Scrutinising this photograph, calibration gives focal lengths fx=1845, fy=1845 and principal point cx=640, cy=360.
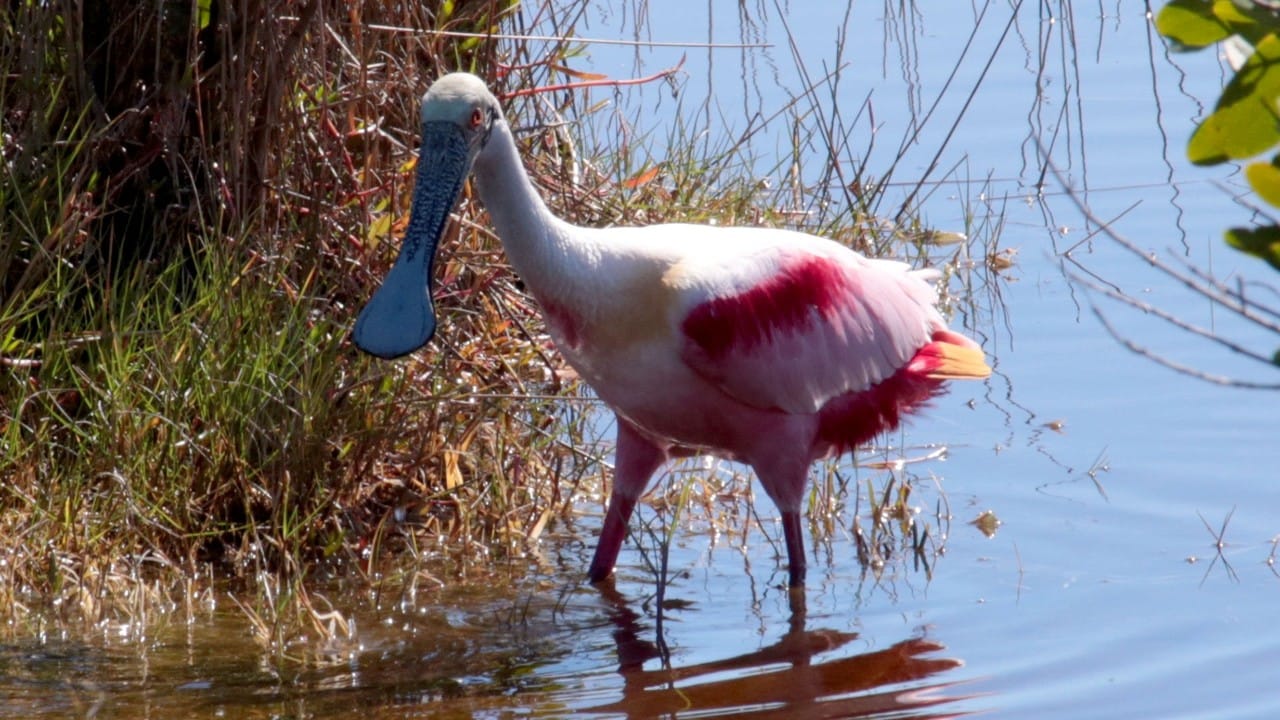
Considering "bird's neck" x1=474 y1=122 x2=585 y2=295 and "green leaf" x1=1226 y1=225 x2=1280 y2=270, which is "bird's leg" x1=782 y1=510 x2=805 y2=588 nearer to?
"bird's neck" x1=474 y1=122 x2=585 y2=295

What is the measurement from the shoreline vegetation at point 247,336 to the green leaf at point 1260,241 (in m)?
2.84

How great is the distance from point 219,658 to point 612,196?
256cm

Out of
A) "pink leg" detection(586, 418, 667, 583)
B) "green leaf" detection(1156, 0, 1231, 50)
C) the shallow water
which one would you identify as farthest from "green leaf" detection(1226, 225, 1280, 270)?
"pink leg" detection(586, 418, 667, 583)

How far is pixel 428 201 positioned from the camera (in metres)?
4.14

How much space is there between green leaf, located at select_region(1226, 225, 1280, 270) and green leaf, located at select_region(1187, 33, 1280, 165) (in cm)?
9

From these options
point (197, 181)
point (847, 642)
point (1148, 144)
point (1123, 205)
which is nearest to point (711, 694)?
point (847, 642)

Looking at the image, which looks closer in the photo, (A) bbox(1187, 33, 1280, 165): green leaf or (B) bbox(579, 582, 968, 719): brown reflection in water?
(A) bbox(1187, 33, 1280, 165): green leaf

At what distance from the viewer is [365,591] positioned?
4.45m

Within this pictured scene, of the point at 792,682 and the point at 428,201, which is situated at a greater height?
the point at 428,201

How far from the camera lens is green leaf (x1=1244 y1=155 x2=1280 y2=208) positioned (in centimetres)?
141

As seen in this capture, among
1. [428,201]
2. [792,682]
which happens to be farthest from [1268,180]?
[428,201]

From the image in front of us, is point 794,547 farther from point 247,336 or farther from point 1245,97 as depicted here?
point 1245,97

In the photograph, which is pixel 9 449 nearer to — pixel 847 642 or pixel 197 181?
pixel 197 181

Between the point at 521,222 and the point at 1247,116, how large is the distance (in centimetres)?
277
